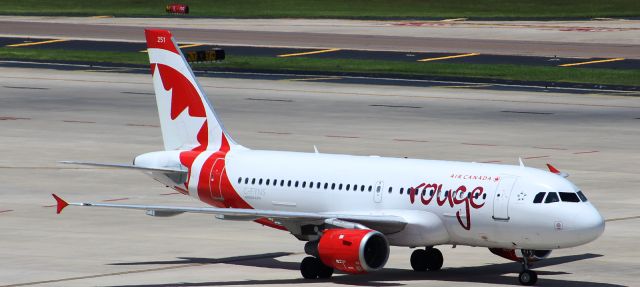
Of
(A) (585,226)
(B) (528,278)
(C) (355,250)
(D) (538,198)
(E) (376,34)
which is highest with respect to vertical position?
(E) (376,34)

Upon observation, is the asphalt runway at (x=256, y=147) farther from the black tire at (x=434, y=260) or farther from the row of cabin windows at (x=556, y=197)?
the row of cabin windows at (x=556, y=197)

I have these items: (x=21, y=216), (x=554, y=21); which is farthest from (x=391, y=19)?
(x=21, y=216)

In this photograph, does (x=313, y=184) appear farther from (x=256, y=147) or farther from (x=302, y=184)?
(x=256, y=147)

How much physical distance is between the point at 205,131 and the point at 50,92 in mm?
53281

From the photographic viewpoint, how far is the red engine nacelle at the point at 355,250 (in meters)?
40.5

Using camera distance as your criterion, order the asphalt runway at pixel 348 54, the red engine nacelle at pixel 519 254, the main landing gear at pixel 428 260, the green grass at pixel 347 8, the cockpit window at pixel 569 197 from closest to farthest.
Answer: the cockpit window at pixel 569 197
the red engine nacelle at pixel 519 254
the main landing gear at pixel 428 260
the asphalt runway at pixel 348 54
the green grass at pixel 347 8

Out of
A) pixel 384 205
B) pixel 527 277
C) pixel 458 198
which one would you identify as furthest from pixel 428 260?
pixel 527 277

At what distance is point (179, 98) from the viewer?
4931cm

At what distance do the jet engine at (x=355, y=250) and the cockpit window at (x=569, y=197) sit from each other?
4646 mm

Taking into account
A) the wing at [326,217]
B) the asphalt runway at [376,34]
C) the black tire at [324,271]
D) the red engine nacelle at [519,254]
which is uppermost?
the asphalt runway at [376,34]

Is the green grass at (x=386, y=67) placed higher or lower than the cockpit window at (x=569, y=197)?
higher

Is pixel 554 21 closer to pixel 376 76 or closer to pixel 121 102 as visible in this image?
pixel 376 76

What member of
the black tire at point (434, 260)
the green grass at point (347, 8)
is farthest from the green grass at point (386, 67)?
the black tire at point (434, 260)

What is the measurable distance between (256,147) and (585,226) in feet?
123
